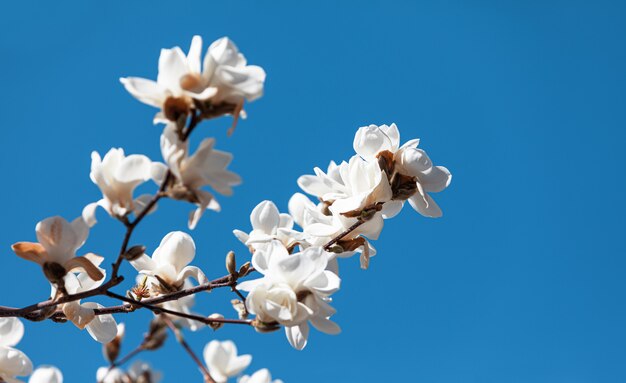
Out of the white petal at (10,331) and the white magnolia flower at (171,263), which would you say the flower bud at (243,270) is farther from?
the white petal at (10,331)

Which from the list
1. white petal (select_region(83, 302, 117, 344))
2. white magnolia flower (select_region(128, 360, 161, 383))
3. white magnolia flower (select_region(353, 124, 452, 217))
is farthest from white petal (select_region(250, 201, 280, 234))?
white magnolia flower (select_region(128, 360, 161, 383))

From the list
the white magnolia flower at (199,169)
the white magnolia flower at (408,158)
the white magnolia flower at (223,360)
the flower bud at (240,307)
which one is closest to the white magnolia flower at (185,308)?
the white magnolia flower at (223,360)

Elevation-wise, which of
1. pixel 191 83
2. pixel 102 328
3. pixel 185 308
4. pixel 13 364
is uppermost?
pixel 185 308

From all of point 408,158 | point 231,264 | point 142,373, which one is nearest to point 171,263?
point 231,264

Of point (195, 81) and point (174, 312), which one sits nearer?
point (195, 81)

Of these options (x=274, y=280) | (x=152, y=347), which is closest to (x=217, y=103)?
(x=274, y=280)

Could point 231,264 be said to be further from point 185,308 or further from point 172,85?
point 185,308
